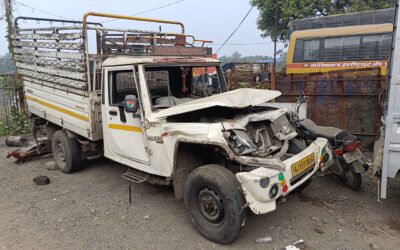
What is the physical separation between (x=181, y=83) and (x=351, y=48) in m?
9.52

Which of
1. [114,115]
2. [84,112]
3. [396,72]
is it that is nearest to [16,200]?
[84,112]

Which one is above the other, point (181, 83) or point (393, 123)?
point (181, 83)

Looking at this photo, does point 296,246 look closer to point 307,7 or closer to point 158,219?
point 158,219

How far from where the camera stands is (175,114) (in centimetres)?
381

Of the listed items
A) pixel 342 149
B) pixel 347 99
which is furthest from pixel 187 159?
pixel 347 99

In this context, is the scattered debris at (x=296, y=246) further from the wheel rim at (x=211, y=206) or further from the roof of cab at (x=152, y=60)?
the roof of cab at (x=152, y=60)

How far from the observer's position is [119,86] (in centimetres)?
480

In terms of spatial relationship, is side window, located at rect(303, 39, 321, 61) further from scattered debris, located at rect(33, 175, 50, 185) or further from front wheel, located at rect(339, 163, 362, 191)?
scattered debris, located at rect(33, 175, 50, 185)

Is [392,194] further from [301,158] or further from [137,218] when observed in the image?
[137,218]

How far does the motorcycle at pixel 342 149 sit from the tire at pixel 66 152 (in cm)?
384

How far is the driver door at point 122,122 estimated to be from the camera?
4.34 m

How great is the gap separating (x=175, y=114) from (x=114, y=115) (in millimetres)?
1292

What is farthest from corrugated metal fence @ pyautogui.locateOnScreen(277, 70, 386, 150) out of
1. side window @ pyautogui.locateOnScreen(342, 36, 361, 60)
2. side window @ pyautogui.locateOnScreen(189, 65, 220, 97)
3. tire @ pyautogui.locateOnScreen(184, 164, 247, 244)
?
side window @ pyautogui.locateOnScreen(342, 36, 361, 60)

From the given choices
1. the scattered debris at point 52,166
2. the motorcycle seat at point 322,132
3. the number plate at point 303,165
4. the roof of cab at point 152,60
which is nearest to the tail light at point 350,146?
the motorcycle seat at point 322,132
